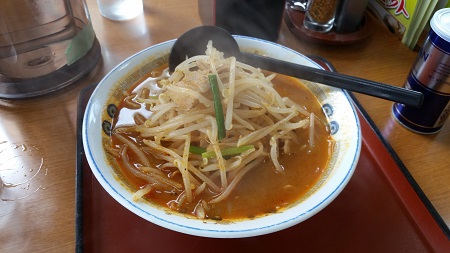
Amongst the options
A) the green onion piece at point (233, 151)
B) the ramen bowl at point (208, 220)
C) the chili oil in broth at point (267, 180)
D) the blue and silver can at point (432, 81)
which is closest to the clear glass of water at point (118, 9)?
the ramen bowl at point (208, 220)

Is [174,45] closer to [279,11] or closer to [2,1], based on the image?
[279,11]

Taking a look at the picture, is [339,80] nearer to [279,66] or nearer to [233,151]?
[279,66]

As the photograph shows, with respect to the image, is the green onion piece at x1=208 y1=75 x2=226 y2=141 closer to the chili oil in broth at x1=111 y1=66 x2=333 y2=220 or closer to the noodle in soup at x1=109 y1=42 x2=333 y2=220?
the noodle in soup at x1=109 y1=42 x2=333 y2=220

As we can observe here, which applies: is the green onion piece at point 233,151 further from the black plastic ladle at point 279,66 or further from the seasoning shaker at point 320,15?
the seasoning shaker at point 320,15

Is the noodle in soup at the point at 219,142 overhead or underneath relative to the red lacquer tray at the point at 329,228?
overhead

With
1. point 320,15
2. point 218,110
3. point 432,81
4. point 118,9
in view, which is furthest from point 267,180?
point 118,9

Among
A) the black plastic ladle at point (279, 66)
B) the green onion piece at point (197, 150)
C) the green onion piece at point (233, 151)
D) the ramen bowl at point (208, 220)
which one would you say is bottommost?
the green onion piece at point (197, 150)
